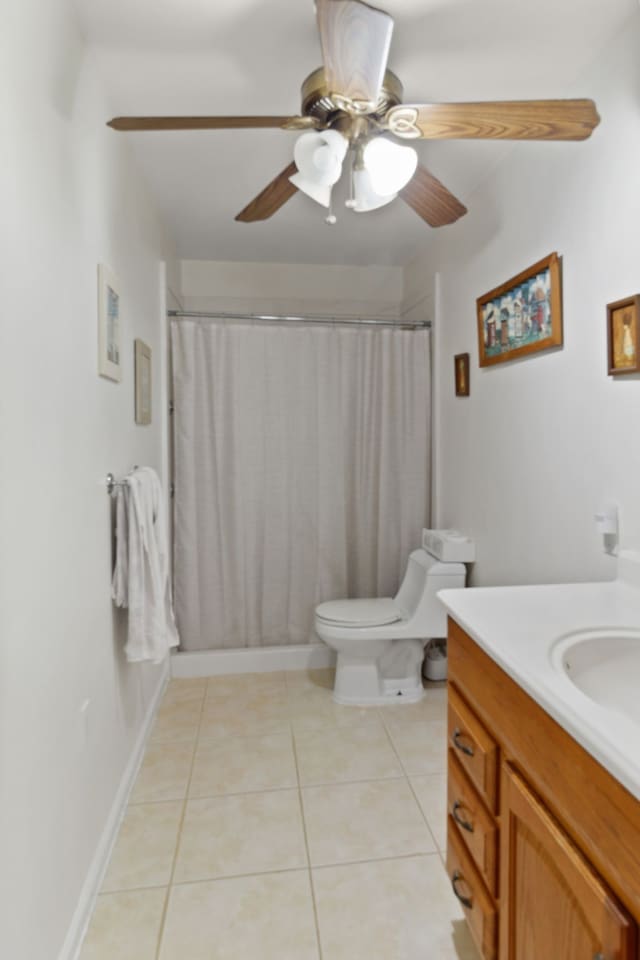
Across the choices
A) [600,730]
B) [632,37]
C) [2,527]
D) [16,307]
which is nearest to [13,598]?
[2,527]

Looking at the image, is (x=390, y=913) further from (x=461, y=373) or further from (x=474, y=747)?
(x=461, y=373)

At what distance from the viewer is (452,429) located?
108 inches

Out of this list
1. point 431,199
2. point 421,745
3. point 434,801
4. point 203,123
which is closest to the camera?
point 203,123

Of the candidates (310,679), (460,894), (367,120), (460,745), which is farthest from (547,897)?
(310,679)

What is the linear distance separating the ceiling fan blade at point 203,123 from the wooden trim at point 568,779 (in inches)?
52.0

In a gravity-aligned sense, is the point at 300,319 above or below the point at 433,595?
above

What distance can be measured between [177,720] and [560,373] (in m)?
2.11

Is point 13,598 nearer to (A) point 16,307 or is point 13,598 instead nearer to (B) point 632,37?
(A) point 16,307

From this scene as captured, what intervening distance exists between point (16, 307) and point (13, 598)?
0.56m

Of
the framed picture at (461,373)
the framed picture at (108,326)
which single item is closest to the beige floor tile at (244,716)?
the framed picture at (108,326)

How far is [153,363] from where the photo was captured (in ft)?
8.24

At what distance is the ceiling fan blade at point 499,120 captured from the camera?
1.23 metres

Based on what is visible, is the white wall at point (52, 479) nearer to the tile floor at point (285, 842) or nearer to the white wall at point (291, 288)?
the tile floor at point (285, 842)

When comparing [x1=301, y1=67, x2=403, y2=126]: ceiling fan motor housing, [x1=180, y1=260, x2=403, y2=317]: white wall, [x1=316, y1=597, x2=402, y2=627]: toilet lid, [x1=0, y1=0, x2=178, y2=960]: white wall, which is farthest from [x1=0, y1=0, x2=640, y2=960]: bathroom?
[x1=180, y1=260, x2=403, y2=317]: white wall
